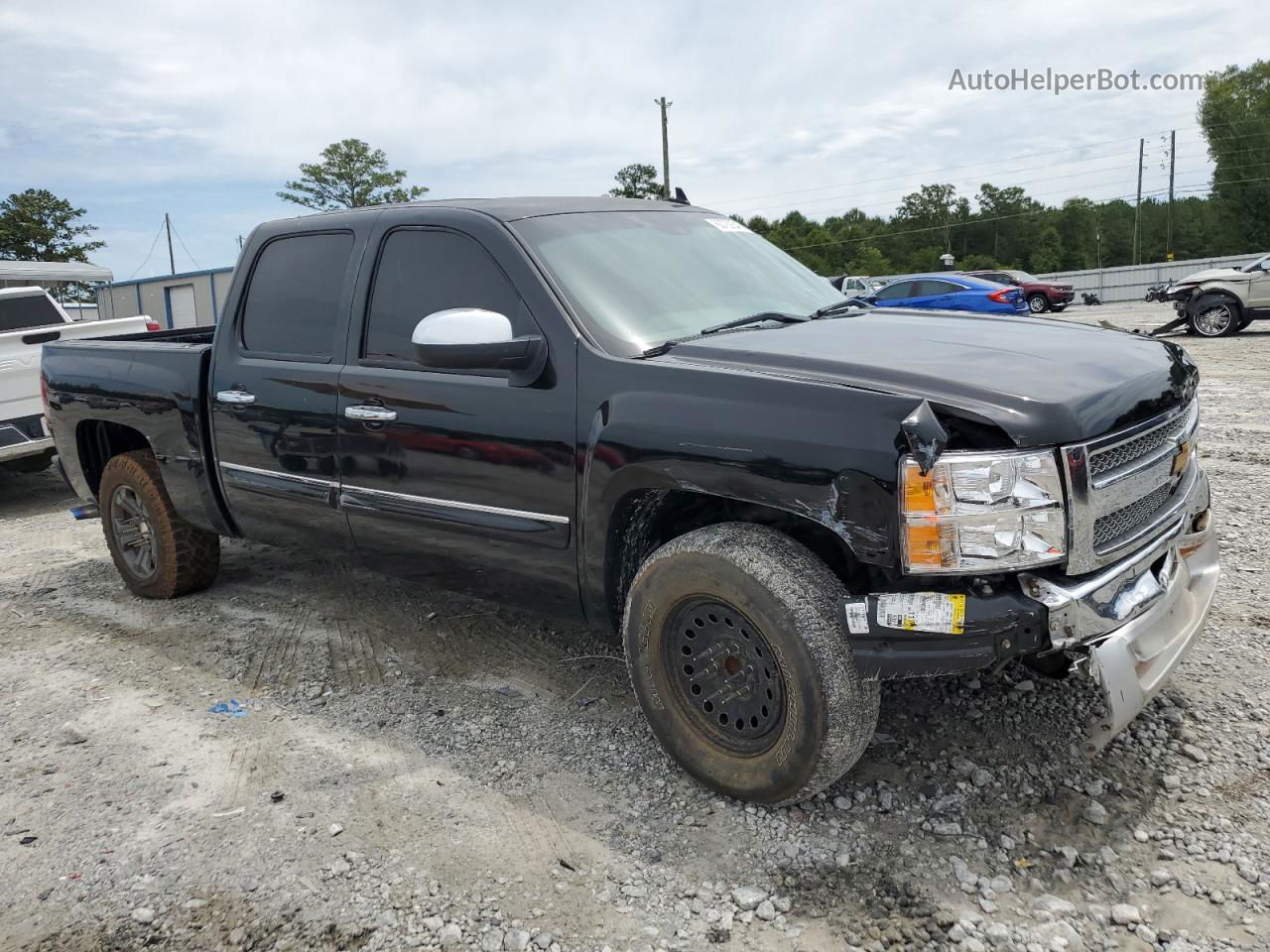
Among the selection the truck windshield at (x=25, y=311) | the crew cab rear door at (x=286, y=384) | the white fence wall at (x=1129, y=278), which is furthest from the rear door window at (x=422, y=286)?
the white fence wall at (x=1129, y=278)

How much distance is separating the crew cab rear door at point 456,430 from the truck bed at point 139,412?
3.48 feet

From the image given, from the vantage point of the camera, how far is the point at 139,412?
479cm

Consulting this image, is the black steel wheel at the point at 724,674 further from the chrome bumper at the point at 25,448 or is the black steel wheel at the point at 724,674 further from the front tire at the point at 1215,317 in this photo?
the front tire at the point at 1215,317

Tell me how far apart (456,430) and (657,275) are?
0.91 metres

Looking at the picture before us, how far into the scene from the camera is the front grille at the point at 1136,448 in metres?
2.59

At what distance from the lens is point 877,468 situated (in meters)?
2.49

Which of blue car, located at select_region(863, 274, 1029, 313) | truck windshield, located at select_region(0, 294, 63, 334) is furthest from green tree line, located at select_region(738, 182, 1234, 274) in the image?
truck windshield, located at select_region(0, 294, 63, 334)

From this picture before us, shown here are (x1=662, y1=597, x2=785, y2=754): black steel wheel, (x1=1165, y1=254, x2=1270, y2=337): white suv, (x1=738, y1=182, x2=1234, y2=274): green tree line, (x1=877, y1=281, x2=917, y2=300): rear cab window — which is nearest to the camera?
(x1=662, y1=597, x2=785, y2=754): black steel wheel

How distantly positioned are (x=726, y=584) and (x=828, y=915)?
2.89 ft

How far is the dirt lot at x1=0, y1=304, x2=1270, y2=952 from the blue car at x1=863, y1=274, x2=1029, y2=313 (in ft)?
54.8

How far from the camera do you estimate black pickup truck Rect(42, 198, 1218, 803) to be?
2.50 metres

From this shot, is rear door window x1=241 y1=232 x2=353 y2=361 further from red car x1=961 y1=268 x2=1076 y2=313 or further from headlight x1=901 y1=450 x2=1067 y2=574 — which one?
red car x1=961 y1=268 x2=1076 y2=313

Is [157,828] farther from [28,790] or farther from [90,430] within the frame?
[90,430]

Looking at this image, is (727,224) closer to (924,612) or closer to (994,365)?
(994,365)
